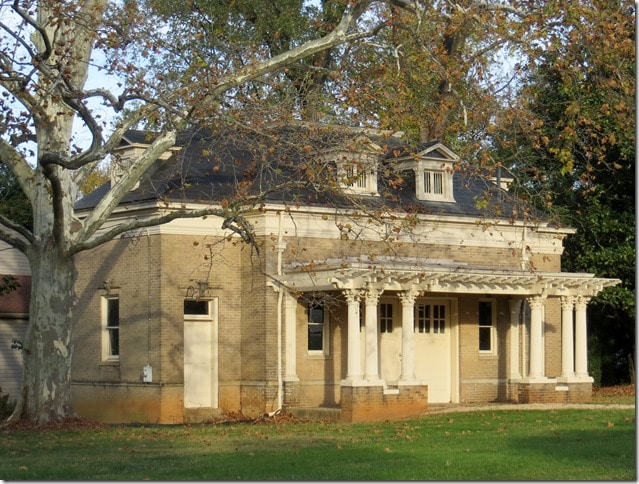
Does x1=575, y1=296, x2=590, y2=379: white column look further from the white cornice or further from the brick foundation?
the brick foundation

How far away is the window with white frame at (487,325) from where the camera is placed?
3325 centimetres

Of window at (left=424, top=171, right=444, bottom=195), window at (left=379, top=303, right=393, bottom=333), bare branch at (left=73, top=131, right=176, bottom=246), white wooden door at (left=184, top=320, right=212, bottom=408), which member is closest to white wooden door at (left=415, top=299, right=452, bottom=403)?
window at (left=379, top=303, right=393, bottom=333)

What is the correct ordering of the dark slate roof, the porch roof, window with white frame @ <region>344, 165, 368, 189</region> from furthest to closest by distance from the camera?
the dark slate roof, the porch roof, window with white frame @ <region>344, 165, 368, 189</region>

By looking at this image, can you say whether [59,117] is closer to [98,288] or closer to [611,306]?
[98,288]

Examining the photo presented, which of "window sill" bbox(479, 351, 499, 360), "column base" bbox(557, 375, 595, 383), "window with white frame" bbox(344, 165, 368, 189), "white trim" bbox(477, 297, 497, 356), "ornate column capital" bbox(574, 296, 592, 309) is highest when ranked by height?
→ "window with white frame" bbox(344, 165, 368, 189)

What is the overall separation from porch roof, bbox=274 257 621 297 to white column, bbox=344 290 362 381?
301 millimetres

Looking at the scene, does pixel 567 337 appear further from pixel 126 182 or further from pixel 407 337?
pixel 126 182

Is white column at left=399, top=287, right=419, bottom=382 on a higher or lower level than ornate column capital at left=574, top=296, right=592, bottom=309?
lower

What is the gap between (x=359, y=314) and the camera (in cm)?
2861

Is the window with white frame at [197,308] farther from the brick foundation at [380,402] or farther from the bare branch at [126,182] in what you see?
the bare branch at [126,182]

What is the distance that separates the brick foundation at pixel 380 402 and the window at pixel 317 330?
105 inches

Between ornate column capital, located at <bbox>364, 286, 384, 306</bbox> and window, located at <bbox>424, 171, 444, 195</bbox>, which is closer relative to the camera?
ornate column capital, located at <bbox>364, 286, 384, 306</bbox>

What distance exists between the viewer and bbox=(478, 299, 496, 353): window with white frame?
33.2 m

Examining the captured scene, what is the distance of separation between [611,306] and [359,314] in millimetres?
12974
